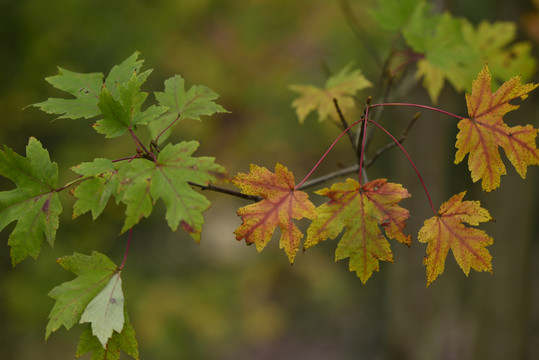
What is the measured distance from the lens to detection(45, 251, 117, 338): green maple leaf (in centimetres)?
117

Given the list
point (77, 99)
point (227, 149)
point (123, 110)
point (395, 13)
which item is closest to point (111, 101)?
point (123, 110)

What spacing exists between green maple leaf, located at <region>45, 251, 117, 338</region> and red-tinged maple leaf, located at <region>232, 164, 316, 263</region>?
1.35 feet

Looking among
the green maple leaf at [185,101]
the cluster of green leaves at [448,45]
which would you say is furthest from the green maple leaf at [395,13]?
the green maple leaf at [185,101]

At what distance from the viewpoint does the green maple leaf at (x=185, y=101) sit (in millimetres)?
1286

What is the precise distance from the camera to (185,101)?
4.40 ft

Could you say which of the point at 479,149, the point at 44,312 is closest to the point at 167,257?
the point at 44,312

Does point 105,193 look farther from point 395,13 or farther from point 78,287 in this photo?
point 395,13

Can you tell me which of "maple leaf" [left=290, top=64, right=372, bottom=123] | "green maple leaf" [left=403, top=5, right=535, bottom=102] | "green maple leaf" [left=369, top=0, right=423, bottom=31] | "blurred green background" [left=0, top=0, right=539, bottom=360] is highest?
"green maple leaf" [left=369, top=0, right=423, bottom=31]

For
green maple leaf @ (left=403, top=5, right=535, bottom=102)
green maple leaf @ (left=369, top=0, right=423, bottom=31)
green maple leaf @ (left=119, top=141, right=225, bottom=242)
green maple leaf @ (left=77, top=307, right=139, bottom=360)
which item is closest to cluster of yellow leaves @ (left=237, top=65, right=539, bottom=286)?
green maple leaf @ (left=119, top=141, right=225, bottom=242)

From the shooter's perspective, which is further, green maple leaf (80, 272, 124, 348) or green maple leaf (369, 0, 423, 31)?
green maple leaf (369, 0, 423, 31)

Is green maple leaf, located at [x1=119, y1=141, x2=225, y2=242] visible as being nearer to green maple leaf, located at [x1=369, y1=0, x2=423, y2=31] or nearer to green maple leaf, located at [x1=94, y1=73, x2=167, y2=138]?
green maple leaf, located at [x1=94, y1=73, x2=167, y2=138]

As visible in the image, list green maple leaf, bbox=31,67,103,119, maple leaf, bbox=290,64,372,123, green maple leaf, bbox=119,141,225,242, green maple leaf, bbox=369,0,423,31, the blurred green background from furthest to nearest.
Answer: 1. the blurred green background
2. green maple leaf, bbox=369,0,423,31
3. maple leaf, bbox=290,64,372,123
4. green maple leaf, bbox=31,67,103,119
5. green maple leaf, bbox=119,141,225,242

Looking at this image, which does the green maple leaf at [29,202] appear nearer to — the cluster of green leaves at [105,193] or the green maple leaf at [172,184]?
the cluster of green leaves at [105,193]

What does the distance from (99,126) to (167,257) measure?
4.52 meters
